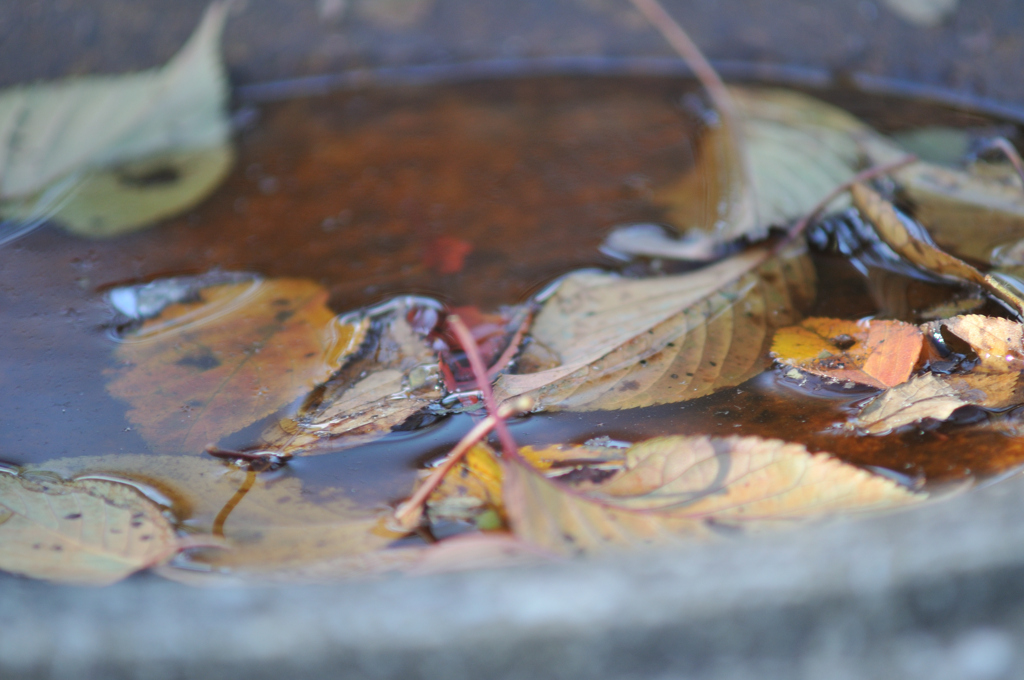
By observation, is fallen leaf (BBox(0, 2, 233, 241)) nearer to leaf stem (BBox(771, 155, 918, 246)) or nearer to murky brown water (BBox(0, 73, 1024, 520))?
murky brown water (BBox(0, 73, 1024, 520))

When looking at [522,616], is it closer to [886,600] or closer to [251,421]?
[886,600]

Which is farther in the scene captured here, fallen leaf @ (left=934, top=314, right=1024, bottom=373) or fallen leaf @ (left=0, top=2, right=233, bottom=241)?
fallen leaf @ (left=0, top=2, right=233, bottom=241)

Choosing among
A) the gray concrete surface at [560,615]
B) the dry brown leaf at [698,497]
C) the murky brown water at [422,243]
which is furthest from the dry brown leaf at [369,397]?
the gray concrete surface at [560,615]

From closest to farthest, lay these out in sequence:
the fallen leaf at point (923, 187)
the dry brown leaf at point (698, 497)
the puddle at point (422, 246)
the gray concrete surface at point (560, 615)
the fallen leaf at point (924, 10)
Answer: the gray concrete surface at point (560, 615)
the dry brown leaf at point (698, 497)
the puddle at point (422, 246)
the fallen leaf at point (923, 187)
the fallen leaf at point (924, 10)

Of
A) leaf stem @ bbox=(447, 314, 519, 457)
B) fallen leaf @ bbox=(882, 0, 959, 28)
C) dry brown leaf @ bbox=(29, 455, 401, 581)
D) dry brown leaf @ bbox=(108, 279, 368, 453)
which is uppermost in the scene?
fallen leaf @ bbox=(882, 0, 959, 28)

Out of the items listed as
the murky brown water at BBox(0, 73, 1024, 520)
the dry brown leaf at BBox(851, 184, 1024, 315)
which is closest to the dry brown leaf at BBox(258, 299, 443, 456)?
the murky brown water at BBox(0, 73, 1024, 520)

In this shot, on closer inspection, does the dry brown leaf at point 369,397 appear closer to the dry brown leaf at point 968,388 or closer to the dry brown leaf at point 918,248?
the dry brown leaf at point 968,388

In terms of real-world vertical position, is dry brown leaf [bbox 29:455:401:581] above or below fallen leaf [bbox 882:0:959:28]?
below
